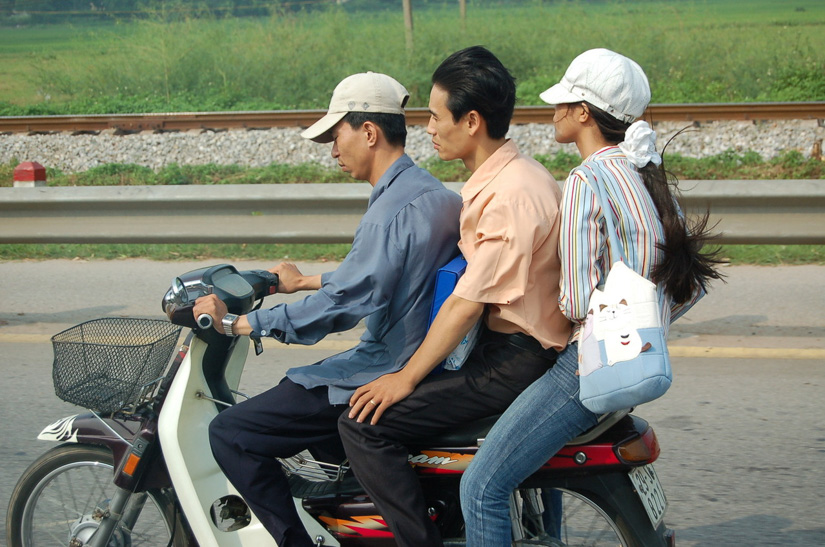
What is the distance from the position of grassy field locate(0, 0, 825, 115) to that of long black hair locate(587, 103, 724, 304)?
426 inches

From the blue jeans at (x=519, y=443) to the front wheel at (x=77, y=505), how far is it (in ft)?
3.05

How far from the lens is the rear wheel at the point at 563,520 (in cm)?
250

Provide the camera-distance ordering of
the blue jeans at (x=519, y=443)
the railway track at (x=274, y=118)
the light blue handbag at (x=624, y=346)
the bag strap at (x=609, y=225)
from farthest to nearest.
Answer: the railway track at (x=274, y=118) < the blue jeans at (x=519, y=443) < the bag strap at (x=609, y=225) < the light blue handbag at (x=624, y=346)

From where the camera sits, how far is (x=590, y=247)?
2.24m

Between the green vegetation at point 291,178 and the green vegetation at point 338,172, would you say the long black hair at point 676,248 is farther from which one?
the green vegetation at point 338,172

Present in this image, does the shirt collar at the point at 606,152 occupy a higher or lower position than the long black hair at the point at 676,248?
higher

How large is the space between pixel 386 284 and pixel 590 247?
542 millimetres

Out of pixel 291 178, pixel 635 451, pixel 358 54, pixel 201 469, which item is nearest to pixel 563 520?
pixel 635 451

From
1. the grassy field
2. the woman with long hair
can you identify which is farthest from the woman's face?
the grassy field

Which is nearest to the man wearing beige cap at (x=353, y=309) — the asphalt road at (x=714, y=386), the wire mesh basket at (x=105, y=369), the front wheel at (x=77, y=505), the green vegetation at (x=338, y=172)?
the wire mesh basket at (x=105, y=369)

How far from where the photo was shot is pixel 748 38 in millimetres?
16812

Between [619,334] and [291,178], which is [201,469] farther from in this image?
[291,178]

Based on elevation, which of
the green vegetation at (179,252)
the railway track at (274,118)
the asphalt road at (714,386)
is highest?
the railway track at (274,118)

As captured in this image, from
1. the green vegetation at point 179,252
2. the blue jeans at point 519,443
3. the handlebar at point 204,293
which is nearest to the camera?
the blue jeans at point 519,443
